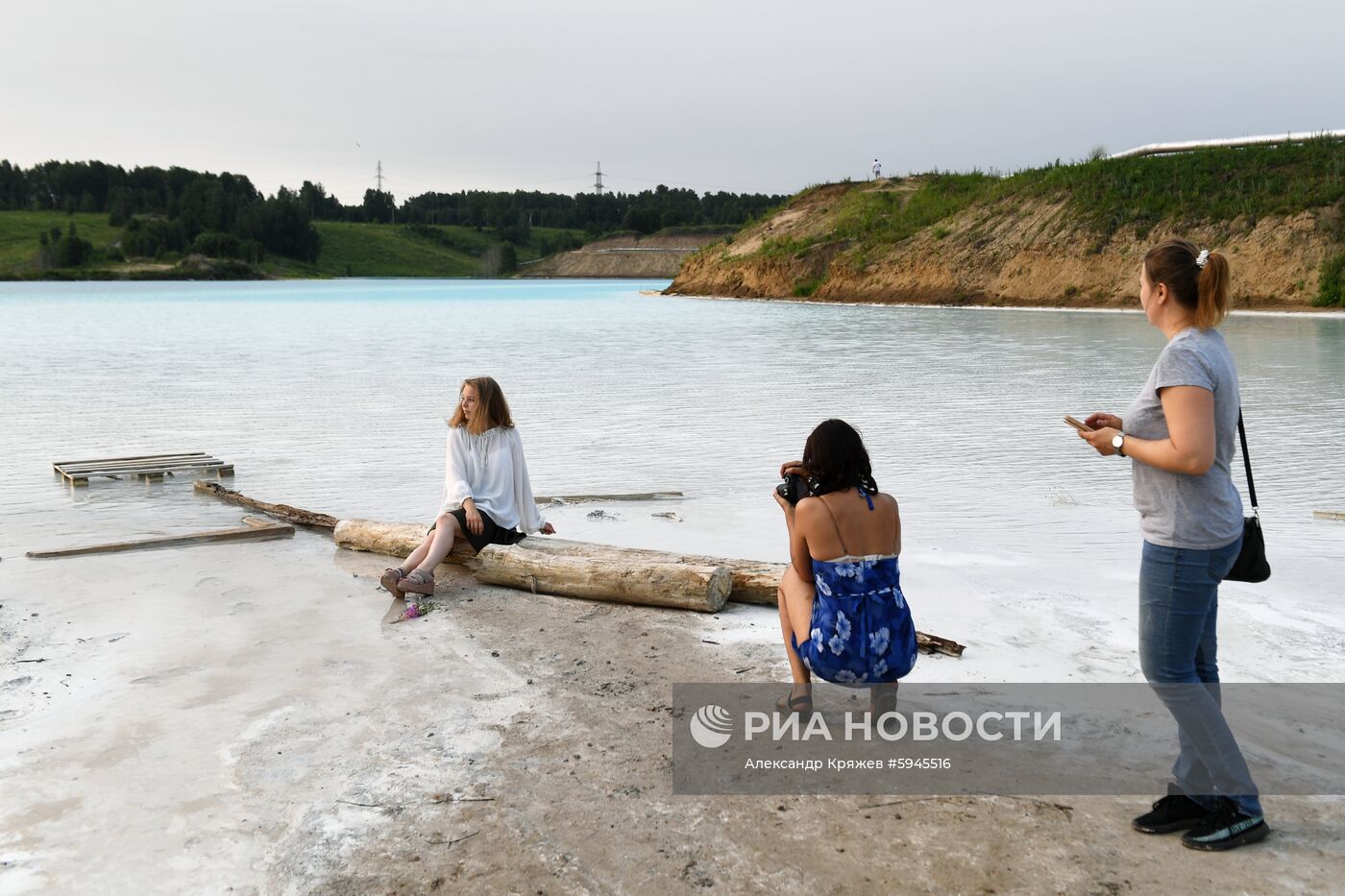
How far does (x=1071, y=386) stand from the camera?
698 inches

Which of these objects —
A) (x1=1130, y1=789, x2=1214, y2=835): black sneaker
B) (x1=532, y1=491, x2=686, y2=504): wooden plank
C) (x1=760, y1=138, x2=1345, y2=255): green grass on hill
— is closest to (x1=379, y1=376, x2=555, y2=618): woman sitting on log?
(x1=532, y1=491, x2=686, y2=504): wooden plank

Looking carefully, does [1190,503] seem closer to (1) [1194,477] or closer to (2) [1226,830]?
(1) [1194,477]

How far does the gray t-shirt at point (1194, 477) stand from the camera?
3201 millimetres

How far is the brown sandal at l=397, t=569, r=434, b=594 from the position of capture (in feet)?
20.9

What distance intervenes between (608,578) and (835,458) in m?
2.65

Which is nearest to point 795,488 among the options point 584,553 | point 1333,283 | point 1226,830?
point 1226,830

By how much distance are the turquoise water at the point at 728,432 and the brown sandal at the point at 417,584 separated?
2091 mm

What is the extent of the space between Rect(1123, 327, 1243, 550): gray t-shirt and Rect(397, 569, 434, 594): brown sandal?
424cm

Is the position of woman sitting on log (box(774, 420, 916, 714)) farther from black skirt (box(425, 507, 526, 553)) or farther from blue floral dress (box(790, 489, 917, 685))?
black skirt (box(425, 507, 526, 553))

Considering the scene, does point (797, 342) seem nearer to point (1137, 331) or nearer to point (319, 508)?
point (1137, 331)

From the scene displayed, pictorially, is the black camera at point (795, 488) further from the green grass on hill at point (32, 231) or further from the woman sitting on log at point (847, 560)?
the green grass on hill at point (32, 231)

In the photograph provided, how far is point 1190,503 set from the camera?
328 centimetres

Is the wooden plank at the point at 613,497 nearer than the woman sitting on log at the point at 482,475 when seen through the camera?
No

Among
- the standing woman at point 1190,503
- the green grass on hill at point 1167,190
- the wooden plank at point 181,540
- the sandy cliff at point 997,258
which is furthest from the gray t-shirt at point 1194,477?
the green grass on hill at point 1167,190
